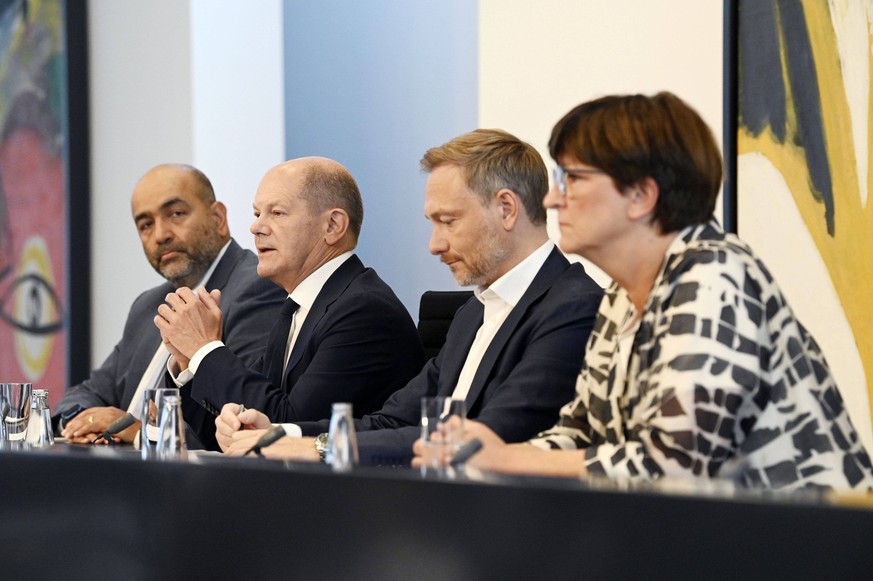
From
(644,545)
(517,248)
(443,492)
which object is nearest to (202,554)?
(443,492)

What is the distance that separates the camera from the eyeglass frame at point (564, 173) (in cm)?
176

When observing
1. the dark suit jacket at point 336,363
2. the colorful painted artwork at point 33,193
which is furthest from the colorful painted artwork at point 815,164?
the colorful painted artwork at point 33,193

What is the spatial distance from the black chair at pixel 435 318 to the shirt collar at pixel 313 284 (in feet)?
0.83

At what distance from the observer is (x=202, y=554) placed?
140 centimetres

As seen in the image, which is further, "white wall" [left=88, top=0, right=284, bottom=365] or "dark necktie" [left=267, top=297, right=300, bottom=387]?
"white wall" [left=88, top=0, right=284, bottom=365]

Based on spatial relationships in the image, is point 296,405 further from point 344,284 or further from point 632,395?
point 632,395

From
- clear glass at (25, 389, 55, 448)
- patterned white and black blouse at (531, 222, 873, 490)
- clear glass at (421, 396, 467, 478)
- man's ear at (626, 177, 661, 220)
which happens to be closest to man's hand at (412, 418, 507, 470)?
clear glass at (421, 396, 467, 478)

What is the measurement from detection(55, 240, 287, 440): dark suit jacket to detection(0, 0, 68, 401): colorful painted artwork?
1.41 metres

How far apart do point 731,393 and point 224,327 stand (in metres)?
2.10

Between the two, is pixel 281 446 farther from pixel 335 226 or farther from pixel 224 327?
pixel 224 327

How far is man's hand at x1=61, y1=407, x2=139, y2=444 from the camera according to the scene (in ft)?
9.98

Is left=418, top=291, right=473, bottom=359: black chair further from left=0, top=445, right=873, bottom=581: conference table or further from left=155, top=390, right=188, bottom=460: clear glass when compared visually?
left=0, top=445, right=873, bottom=581: conference table

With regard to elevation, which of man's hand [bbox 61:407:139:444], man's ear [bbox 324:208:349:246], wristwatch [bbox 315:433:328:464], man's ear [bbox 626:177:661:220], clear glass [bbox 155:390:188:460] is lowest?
man's hand [bbox 61:407:139:444]

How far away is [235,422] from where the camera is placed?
2.36 m
